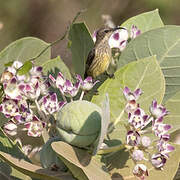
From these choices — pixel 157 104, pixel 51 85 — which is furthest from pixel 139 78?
pixel 51 85

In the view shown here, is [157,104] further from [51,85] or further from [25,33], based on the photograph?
[25,33]

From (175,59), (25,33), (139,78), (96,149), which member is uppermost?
(25,33)

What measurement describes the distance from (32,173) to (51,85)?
15.4 inches

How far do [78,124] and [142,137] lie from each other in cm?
23

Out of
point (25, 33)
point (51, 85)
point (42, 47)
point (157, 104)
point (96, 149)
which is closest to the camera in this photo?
point (96, 149)

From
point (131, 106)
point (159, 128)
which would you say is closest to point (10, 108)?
point (131, 106)

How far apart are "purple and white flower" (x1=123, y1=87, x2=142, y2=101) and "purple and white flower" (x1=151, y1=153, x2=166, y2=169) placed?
0.69 ft

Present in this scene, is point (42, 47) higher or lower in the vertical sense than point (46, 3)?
lower

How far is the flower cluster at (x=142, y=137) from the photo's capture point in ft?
5.00

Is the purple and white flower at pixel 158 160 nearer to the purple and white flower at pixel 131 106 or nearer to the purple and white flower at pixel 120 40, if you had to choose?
the purple and white flower at pixel 131 106

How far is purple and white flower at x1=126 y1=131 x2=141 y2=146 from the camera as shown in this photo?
1.52 m

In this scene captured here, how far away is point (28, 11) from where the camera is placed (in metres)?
6.54

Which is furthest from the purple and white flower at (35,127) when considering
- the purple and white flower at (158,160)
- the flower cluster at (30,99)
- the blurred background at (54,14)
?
the blurred background at (54,14)

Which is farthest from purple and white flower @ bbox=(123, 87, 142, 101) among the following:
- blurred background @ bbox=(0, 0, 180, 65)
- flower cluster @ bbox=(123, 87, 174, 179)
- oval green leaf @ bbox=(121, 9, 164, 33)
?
blurred background @ bbox=(0, 0, 180, 65)
